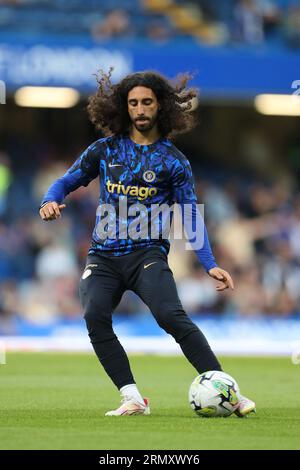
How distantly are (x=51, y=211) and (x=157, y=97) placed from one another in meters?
1.20

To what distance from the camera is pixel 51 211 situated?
798 centimetres

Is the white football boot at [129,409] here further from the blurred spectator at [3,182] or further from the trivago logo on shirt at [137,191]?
the blurred spectator at [3,182]

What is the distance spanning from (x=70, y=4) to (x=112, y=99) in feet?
47.3

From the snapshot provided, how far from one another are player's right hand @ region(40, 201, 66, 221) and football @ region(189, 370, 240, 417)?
59.4 inches

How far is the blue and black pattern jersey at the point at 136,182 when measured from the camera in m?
8.29

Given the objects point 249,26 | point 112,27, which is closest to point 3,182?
point 112,27

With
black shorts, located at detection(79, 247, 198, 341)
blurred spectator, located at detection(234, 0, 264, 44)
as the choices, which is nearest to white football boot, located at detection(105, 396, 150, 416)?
black shorts, located at detection(79, 247, 198, 341)

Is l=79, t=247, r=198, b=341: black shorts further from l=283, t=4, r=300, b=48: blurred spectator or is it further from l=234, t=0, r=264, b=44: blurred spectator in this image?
l=283, t=4, r=300, b=48: blurred spectator

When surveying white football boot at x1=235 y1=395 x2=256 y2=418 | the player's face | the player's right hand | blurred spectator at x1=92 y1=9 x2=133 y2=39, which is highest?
blurred spectator at x1=92 y1=9 x2=133 y2=39

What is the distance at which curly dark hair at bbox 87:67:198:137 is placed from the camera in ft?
27.5

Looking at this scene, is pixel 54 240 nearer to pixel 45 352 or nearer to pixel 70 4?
pixel 45 352

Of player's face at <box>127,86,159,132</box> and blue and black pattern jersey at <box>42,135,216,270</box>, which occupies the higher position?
player's face at <box>127,86,159,132</box>

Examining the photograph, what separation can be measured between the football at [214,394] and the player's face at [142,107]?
1.85 m

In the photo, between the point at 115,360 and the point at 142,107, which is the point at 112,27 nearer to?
the point at 142,107
